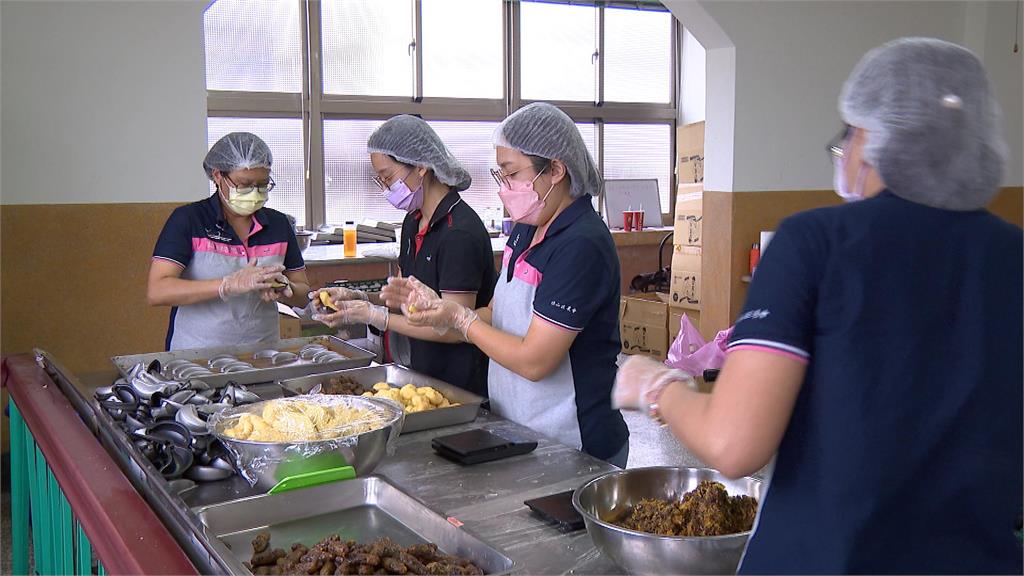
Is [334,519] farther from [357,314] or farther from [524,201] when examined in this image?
[357,314]

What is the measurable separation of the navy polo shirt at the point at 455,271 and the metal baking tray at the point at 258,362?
216 millimetres

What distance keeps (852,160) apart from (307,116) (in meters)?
6.32

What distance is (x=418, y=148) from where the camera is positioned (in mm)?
2908

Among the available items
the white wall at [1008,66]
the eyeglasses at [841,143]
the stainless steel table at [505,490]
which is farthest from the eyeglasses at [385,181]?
the white wall at [1008,66]

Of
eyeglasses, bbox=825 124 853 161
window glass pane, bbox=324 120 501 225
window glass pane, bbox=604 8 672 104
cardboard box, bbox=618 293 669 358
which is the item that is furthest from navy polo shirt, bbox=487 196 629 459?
window glass pane, bbox=604 8 672 104

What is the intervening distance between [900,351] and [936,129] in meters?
0.27

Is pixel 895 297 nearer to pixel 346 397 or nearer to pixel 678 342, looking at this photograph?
pixel 346 397

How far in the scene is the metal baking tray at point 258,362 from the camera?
2633 millimetres

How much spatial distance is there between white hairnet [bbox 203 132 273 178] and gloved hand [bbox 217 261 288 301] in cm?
37

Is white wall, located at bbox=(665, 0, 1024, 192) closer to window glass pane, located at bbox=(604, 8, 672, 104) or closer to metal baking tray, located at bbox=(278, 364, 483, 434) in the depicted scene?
metal baking tray, located at bbox=(278, 364, 483, 434)

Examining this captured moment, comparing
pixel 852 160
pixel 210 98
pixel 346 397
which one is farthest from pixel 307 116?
pixel 852 160

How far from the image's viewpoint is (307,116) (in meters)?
7.03

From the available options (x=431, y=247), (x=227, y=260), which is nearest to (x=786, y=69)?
(x=431, y=247)

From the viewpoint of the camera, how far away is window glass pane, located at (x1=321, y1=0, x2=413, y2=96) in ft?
23.1
